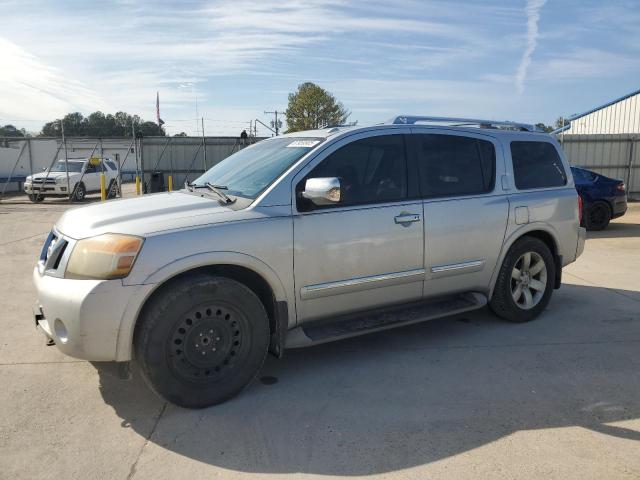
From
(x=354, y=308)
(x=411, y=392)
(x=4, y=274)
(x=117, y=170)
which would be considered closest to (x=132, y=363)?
(x=354, y=308)

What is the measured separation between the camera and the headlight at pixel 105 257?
10.3 ft

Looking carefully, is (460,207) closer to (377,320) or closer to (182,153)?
(377,320)

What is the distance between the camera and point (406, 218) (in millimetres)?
4117

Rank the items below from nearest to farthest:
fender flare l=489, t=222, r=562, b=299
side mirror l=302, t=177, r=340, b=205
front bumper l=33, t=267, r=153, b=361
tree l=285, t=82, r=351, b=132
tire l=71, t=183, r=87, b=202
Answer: front bumper l=33, t=267, r=153, b=361, side mirror l=302, t=177, r=340, b=205, fender flare l=489, t=222, r=562, b=299, tire l=71, t=183, r=87, b=202, tree l=285, t=82, r=351, b=132

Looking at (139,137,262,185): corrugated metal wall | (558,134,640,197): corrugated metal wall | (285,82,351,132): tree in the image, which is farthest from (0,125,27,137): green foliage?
(558,134,640,197): corrugated metal wall

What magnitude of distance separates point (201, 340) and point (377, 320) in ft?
4.69

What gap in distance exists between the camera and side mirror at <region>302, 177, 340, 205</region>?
3.53m

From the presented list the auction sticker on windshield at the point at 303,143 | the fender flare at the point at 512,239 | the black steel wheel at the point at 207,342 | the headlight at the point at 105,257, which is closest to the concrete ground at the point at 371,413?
the black steel wheel at the point at 207,342

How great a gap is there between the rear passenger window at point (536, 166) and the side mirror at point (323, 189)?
2.23 m

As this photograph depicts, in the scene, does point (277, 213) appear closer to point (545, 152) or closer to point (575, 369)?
point (575, 369)

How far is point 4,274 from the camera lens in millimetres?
7258

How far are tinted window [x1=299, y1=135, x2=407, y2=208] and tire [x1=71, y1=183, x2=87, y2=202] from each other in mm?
18060

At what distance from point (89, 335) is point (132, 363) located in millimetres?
435

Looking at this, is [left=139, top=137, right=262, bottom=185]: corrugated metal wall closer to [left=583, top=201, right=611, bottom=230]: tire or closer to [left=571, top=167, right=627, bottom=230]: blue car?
[left=571, top=167, right=627, bottom=230]: blue car
